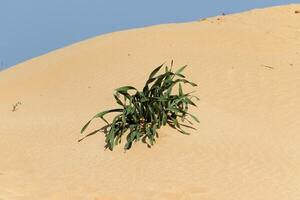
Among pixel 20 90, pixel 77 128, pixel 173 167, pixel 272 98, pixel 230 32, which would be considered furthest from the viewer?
pixel 230 32

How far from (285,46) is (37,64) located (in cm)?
524

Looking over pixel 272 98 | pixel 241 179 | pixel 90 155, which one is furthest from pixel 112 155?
pixel 272 98

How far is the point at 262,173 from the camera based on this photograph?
5.85 meters

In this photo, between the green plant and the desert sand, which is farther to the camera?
the green plant

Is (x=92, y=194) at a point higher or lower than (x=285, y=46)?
lower

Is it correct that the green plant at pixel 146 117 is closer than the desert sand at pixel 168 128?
No

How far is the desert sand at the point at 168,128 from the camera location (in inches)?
225

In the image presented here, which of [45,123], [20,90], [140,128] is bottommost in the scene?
[140,128]

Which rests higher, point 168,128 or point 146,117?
point 146,117

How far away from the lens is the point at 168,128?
700 cm

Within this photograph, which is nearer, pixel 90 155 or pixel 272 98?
pixel 90 155

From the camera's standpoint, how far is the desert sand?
5.70 metres

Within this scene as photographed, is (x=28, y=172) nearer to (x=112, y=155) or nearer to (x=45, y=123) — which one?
(x=112, y=155)

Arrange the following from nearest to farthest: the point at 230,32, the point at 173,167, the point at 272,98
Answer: the point at 173,167 < the point at 272,98 < the point at 230,32
